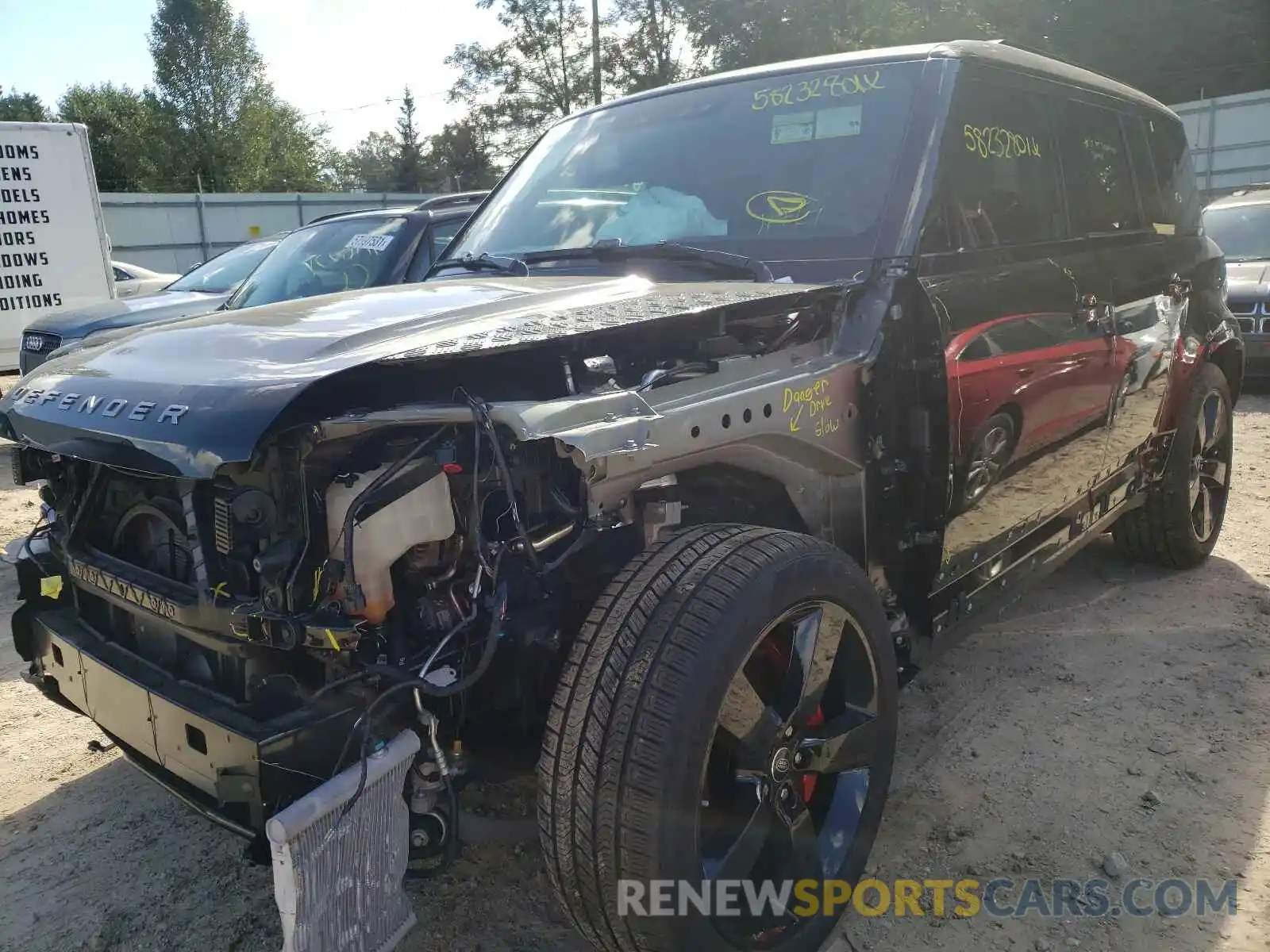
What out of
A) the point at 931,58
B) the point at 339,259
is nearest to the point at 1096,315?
the point at 931,58

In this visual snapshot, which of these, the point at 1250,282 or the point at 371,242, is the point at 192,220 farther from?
the point at 1250,282

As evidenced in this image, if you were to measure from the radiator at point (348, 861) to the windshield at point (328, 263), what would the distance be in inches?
170

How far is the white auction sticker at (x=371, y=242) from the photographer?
5.90 m

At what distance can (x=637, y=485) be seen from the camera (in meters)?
2.03

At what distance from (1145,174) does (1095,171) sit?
611mm

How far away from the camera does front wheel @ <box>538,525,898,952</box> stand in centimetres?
179

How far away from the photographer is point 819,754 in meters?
2.21

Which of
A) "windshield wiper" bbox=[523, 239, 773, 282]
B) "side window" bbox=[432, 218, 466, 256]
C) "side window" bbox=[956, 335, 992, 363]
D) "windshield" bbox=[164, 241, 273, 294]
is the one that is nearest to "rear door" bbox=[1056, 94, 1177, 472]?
"side window" bbox=[956, 335, 992, 363]

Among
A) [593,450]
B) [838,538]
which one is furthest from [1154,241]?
[593,450]

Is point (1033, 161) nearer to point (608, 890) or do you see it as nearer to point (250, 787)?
point (608, 890)

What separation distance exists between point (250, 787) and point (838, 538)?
1551mm

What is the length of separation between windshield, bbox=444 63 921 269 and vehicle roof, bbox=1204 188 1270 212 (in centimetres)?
952

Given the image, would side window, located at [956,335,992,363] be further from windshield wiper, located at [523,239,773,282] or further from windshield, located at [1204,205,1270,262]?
windshield, located at [1204,205,1270,262]

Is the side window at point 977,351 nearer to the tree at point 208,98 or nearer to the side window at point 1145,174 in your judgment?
the side window at point 1145,174
